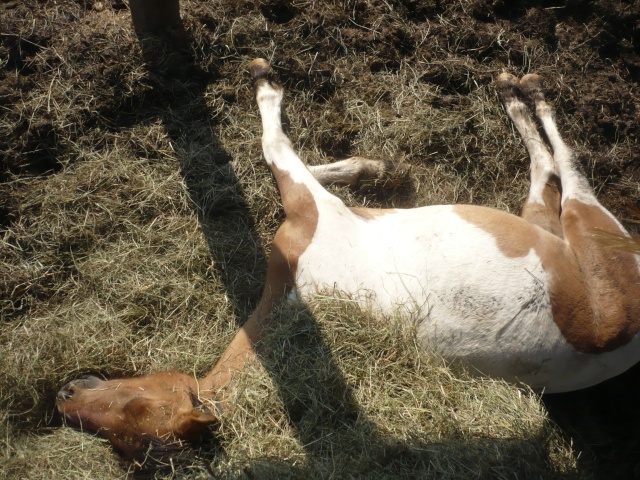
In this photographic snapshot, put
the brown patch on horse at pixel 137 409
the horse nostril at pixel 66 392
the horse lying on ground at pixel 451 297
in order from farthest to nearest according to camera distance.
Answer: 1. the horse nostril at pixel 66 392
2. the horse lying on ground at pixel 451 297
3. the brown patch on horse at pixel 137 409

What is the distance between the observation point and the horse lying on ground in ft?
10.5

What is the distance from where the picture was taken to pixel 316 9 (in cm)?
457

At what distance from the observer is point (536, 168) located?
4219 millimetres

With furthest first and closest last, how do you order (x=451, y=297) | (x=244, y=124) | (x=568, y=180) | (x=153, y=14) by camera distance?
(x=244, y=124)
(x=153, y=14)
(x=568, y=180)
(x=451, y=297)

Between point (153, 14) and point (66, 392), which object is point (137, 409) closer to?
point (66, 392)

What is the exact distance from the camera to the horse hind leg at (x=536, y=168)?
3956 millimetres

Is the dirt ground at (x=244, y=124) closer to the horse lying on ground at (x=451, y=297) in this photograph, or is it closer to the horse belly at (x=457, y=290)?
the horse lying on ground at (x=451, y=297)

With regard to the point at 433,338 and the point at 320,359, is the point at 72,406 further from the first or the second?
the point at 433,338

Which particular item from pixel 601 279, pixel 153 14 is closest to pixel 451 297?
pixel 601 279

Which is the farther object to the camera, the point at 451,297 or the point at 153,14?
the point at 153,14

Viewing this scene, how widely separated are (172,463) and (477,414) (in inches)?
59.5

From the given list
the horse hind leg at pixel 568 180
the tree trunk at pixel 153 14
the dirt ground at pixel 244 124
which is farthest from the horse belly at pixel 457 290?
the tree trunk at pixel 153 14

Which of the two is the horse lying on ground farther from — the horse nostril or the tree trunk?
the tree trunk

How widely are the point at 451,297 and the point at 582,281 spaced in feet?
2.51
